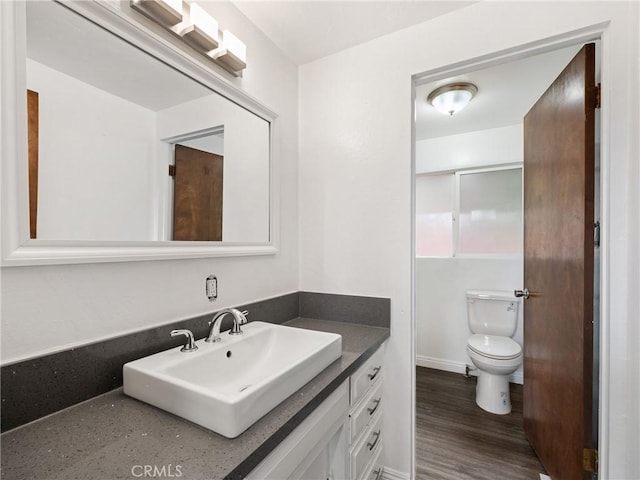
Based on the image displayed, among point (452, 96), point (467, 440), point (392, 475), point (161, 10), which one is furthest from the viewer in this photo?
point (452, 96)

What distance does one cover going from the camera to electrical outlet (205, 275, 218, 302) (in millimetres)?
1205

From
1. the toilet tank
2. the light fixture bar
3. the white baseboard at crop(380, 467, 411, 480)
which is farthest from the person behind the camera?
the toilet tank

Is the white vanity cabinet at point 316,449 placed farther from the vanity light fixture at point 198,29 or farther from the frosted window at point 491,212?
the frosted window at point 491,212

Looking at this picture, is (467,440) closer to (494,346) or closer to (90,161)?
(494,346)

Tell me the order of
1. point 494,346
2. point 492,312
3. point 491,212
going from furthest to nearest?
point 491,212 < point 492,312 < point 494,346

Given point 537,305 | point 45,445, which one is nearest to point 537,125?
point 537,305

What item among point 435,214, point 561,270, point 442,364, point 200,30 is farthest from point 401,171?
point 442,364

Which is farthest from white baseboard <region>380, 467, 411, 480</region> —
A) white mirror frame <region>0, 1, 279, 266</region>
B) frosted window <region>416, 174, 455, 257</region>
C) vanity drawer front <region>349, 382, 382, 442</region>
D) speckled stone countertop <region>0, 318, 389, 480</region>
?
frosted window <region>416, 174, 455, 257</region>

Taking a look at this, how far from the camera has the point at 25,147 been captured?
720 mm

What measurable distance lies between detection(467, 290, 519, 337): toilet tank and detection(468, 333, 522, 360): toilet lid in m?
0.11

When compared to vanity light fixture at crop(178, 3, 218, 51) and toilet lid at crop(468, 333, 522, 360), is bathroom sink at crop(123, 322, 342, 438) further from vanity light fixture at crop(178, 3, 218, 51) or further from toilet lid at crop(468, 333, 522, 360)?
toilet lid at crop(468, 333, 522, 360)

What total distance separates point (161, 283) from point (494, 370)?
7.33 ft

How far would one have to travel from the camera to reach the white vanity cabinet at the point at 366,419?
1.15 metres

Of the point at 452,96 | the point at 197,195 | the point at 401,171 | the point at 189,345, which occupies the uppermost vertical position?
the point at 452,96
